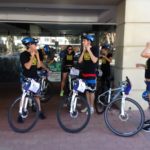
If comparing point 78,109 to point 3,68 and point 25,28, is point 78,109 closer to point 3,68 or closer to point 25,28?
point 3,68

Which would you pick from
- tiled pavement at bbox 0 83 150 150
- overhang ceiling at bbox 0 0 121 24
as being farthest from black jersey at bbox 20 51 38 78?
overhang ceiling at bbox 0 0 121 24

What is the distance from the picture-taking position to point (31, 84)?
6.69 metres

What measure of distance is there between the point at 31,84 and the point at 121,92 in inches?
67.7

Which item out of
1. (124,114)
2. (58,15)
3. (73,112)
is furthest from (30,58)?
(58,15)

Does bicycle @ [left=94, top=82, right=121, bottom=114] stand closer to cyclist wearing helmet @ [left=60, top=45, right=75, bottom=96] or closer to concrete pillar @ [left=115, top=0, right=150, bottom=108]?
concrete pillar @ [left=115, top=0, right=150, bottom=108]

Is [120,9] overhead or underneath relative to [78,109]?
overhead

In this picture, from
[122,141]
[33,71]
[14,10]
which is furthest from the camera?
[14,10]

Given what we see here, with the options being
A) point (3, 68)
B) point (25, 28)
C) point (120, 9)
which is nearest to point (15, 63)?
point (3, 68)

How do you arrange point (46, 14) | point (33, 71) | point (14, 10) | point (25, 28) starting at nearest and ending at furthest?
point (33, 71), point (14, 10), point (46, 14), point (25, 28)

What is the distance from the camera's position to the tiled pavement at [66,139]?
19.0 feet

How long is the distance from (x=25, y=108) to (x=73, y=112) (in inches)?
36.1

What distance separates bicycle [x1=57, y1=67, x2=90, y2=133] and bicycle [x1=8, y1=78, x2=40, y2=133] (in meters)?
0.48

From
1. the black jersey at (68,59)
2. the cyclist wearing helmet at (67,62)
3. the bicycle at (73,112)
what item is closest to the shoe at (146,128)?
the bicycle at (73,112)

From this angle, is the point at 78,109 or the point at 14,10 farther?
the point at 14,10
